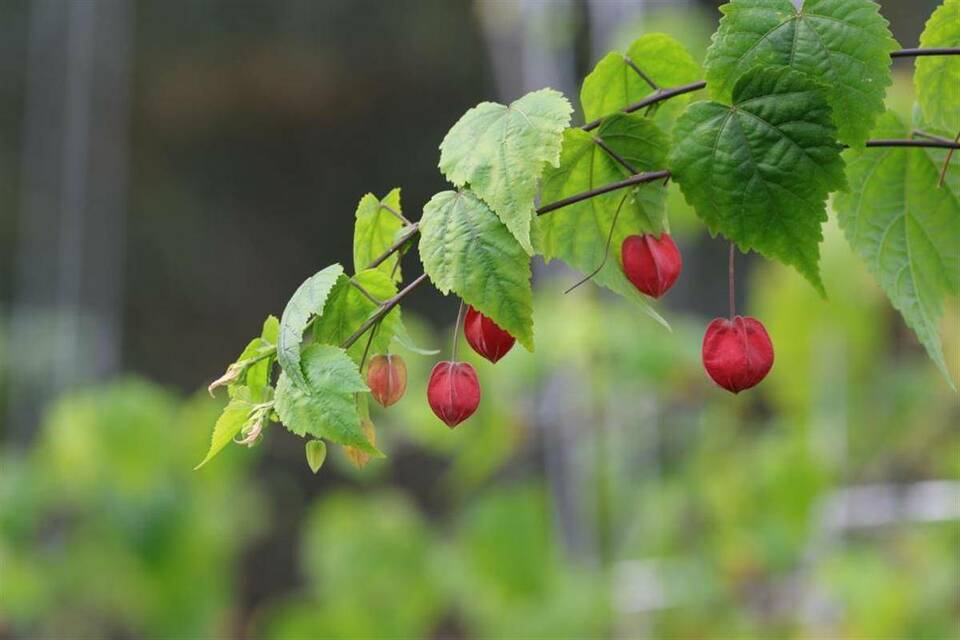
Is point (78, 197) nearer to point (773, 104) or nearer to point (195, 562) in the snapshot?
point (195, 562)

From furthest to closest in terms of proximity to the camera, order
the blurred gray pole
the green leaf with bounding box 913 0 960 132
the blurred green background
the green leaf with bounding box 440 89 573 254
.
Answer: the blurred gray pole → the blurred green background → the green leaf with bounding box 913 0 960 132 → the green leaf with bounding box 440 89 573 254

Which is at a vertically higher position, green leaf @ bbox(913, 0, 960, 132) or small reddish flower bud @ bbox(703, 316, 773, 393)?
green leaf @ bbox(913, 0, 960, 132)

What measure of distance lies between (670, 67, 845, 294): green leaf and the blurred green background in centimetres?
160

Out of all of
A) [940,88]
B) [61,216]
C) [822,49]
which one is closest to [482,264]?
[822,49]

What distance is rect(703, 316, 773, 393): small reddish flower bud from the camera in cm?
64

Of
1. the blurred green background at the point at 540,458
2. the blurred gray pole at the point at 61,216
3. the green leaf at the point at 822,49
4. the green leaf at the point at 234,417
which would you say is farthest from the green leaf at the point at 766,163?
the blurred gray pole at the point at 61,216

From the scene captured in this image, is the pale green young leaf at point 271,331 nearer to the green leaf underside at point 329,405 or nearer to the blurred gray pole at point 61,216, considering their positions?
the green leaf underside at point 329,405

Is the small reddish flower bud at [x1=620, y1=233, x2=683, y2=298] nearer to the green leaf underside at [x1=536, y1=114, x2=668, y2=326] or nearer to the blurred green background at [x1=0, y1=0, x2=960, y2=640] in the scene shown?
the green leaf underside at [x1=536, y1=114, x2=668, y2=326]

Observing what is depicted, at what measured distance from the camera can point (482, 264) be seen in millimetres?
571

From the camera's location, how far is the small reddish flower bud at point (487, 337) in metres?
0.63

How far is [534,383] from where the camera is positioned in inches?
94.9

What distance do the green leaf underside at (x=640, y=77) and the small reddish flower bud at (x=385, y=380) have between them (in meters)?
0.19

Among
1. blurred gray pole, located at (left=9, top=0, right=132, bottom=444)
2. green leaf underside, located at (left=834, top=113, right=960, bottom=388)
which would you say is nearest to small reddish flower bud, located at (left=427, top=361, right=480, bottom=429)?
green leaf underside, located at (left=834, top=113, right=960, bottom=388)

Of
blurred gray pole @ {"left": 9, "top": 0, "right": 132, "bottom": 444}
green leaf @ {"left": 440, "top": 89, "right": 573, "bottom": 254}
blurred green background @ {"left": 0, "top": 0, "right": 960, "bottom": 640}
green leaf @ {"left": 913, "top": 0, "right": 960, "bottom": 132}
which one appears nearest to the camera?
green leaf @ {"left": 440, "top": 89, "right": 573, "bottom": 254}
